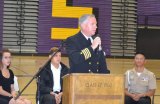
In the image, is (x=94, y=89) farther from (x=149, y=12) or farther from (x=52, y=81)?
(x=149, y=12)

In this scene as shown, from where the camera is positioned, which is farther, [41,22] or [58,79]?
[41,22]

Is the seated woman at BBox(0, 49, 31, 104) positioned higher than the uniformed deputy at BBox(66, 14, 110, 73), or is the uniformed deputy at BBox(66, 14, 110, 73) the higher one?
the uniformed deputy at BBox(66, 14, 110, 73)

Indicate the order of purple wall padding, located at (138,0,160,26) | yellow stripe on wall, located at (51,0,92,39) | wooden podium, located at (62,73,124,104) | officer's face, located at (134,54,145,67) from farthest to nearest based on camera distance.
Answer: purple wall padding, located at (138,0,160,26), yellow stripe on wall, located at (51,0,92,39), officer's face, located at (134,54,145,67), wooden podium, located at (62,73,124,104)

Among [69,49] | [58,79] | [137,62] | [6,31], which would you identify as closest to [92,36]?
[69,49]

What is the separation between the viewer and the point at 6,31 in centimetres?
1834

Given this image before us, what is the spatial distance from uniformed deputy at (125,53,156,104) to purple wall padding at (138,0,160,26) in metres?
13.2

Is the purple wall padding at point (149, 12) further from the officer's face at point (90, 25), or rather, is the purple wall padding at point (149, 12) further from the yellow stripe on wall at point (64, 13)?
the officer's face at point (90, 25)

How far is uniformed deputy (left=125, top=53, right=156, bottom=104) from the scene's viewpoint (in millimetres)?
6781

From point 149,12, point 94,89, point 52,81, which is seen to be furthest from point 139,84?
point 149,12

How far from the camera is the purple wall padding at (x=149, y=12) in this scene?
1992 centimetres

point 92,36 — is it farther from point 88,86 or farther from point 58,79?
point 58,79

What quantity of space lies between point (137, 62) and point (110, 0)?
42.7ft

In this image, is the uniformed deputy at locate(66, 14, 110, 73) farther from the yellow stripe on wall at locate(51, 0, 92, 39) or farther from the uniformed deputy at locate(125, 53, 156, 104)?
the yellow stripe on wall at locate(51, 0, 92, 39)

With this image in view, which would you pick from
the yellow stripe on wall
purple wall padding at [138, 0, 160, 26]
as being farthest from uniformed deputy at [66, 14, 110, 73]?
purple wall padding at [138, 0, 160, 26]
